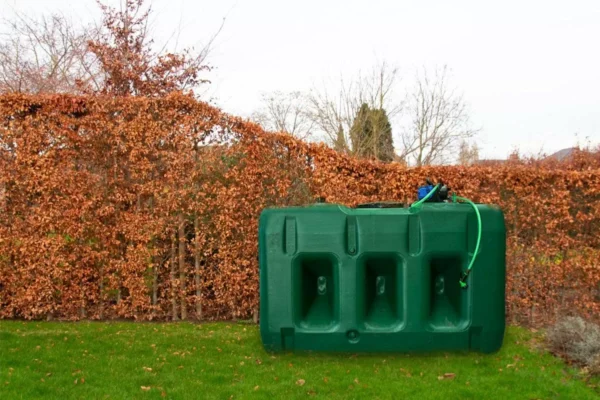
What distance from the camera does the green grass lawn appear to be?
186 inches

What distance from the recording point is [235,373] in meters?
5.32

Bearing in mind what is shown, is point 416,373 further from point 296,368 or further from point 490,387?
point 296,368

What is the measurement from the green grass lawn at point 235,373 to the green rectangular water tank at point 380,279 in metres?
2.08

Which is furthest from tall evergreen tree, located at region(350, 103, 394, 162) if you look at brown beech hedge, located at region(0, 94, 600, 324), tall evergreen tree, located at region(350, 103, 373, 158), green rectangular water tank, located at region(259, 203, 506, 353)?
green rectangular water tank, located at region(259, 203, 506, 353)

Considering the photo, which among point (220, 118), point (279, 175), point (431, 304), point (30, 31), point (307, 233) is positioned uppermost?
point (30, 31)

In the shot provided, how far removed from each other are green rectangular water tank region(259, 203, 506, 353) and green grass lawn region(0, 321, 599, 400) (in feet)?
6.82

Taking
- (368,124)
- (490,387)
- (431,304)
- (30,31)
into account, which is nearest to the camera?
(431,304)

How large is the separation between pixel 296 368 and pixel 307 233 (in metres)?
3.48

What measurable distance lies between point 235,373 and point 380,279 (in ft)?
11.9

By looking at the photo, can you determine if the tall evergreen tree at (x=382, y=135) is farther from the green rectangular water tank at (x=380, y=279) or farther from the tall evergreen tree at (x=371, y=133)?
the green rectangular water tank at (x=380, y=279)

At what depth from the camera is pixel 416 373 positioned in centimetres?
517

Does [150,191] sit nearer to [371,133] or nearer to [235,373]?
[235,373]

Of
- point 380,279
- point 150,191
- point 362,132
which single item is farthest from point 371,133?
point 380,279

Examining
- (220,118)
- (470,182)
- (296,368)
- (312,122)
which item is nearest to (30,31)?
(312,122)
